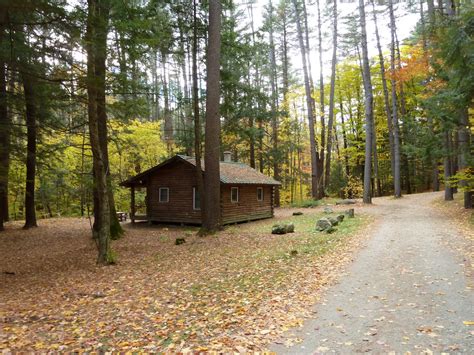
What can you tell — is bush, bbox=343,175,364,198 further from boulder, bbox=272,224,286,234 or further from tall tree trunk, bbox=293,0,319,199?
boulder, bbox=272,224,286,234

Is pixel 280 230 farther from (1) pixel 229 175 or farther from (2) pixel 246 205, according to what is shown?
(2) pixel 246 205

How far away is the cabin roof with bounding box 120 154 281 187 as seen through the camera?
1855 centimetres

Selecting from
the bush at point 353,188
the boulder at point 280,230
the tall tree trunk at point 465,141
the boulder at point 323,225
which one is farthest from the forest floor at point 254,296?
the bush at point 353,188

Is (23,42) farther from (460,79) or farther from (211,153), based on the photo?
(460,79)

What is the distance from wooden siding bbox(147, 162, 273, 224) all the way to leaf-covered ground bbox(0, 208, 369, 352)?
636 centimetres

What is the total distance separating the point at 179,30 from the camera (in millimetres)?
14312

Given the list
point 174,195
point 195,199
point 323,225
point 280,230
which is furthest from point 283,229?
point 174,195

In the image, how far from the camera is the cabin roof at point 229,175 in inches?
730

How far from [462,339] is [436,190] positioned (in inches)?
1178

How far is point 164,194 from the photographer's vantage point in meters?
20.3

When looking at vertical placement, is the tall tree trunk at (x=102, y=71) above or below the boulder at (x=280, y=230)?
above

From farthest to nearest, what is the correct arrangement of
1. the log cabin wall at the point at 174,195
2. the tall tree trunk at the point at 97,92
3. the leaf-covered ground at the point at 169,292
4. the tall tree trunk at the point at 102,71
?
1. the log cabin wall at the point at 174,195
2. the tall tree trunk at the point at 102,71
3. the tall tree trunk at the point at 97,92
4. the leaf-covered ground at the point at 169,292

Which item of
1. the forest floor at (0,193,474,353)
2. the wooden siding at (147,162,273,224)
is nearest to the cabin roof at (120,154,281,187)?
the wooden siding at (147,162,273,224)

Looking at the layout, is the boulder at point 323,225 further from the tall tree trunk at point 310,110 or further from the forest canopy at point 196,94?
the tall tree trunk at point 310,110
